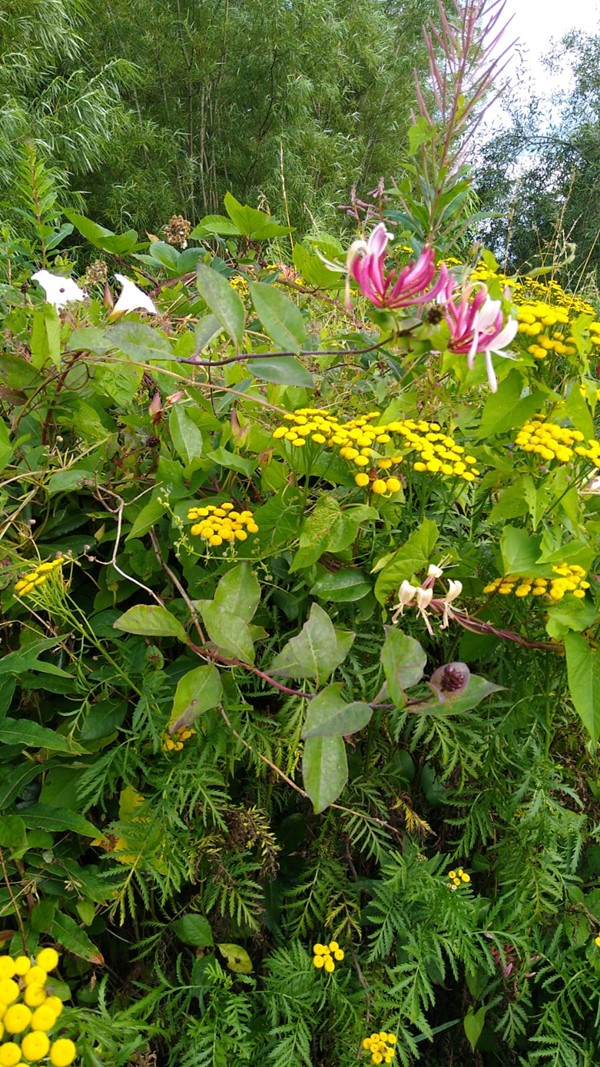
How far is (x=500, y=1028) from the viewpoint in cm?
67

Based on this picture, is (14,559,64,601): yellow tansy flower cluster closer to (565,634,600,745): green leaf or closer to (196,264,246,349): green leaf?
(196,264,246,349): green leaf

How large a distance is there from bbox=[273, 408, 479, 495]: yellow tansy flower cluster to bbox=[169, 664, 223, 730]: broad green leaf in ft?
0.65

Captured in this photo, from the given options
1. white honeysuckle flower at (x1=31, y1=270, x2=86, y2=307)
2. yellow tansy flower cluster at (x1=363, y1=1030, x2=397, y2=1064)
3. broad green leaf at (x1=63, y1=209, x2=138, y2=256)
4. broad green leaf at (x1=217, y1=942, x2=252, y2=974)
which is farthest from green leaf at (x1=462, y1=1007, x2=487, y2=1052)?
broad green leaf at (x1=63, y1=209, x2=138, y2=256)

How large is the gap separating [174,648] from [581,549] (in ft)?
1.27

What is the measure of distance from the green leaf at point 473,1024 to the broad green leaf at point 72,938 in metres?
0.37

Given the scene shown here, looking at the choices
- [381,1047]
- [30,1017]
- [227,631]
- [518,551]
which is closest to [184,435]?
[227,631]

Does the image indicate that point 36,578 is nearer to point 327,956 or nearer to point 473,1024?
point 327,956

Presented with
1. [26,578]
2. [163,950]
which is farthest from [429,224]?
[163,950]

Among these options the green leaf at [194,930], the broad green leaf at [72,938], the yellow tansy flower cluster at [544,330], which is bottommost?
the green leaf at [194,930]

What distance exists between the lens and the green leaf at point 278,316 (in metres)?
0.56

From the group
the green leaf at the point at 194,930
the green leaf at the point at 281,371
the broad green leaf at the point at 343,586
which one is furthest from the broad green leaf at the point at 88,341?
the green leaf at the point at 194,930

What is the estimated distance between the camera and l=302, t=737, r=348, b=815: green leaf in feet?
1.61

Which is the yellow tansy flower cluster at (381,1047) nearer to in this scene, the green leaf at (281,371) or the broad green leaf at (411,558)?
the broad green leaf at (411,558)

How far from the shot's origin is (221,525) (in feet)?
1.89
